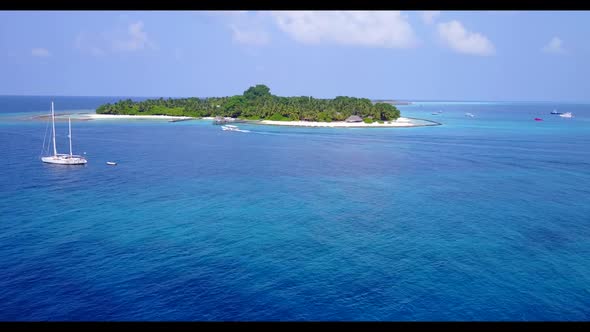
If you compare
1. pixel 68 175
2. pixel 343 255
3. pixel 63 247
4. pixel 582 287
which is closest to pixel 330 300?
pixel 343 255

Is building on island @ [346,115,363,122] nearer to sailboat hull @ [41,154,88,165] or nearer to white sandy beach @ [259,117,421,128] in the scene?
white sandy beach @ [259,117,421,128]

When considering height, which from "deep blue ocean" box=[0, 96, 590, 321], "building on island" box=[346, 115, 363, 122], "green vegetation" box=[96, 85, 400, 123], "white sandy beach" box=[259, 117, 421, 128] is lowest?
"deep blue ocean" box=[0, 96, 590, 321]

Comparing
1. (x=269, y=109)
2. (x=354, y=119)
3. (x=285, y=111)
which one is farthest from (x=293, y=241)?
(x=269, y=109)

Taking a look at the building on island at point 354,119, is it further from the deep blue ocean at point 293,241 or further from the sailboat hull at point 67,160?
the sailboat hull at point 67,160

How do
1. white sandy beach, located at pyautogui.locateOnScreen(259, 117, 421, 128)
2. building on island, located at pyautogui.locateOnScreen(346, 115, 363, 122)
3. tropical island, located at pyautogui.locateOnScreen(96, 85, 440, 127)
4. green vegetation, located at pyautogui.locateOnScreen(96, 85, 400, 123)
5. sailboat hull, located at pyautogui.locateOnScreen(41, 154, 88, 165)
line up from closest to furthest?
sailboat hull, located at pyautogui.locateOnScreen(41, 154, 88, 165), white sandy beach, located at pyautogui.locateOnScreen(259, 117, 421, 128), building on island, located at pyautogui.locateOnScreen(346, 115, 363, 122), tropical island, located at pyautogui.locateOnScreen(96, 85, 440, 127), green vegetation, located at pyautogui.locateOnScreen(96, 85, 400, 123)

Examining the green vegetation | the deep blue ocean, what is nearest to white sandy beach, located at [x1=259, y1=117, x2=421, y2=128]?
the green vegetation

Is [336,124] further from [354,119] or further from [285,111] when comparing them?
[285,111]
